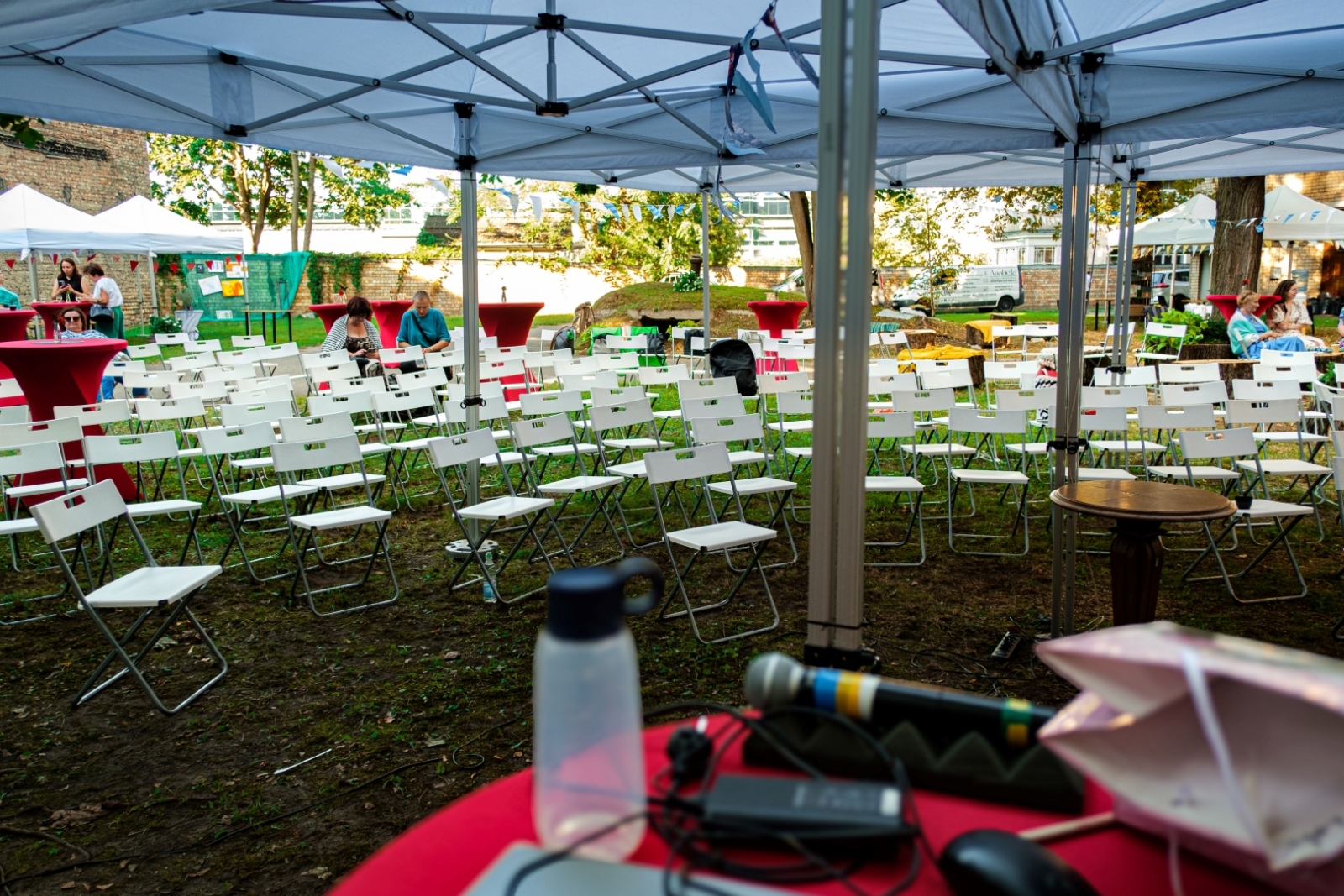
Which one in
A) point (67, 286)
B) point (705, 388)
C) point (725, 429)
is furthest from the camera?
point (67, 286)

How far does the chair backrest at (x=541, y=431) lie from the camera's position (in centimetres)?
583

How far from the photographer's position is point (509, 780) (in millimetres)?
1265

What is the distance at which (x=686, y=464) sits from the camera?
525cm

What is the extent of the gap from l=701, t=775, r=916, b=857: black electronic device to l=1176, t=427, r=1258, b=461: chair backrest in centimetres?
520

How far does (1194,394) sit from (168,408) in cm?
765

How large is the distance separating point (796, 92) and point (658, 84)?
0.90m

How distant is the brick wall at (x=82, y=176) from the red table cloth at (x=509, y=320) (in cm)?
1444

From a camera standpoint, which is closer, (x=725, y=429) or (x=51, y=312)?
(x=725, y=429)

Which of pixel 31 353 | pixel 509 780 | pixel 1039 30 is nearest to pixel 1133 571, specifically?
pixel 1039 30

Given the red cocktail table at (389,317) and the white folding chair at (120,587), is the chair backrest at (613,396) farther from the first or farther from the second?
the red cocktail table at (389,317)

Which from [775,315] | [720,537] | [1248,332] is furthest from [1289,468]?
[775,315]

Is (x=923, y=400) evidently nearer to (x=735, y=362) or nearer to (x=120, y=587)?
(x=735, y=362)

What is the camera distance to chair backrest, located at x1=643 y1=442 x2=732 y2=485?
5113mm

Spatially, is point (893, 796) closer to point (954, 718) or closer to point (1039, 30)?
point (954, 718)
